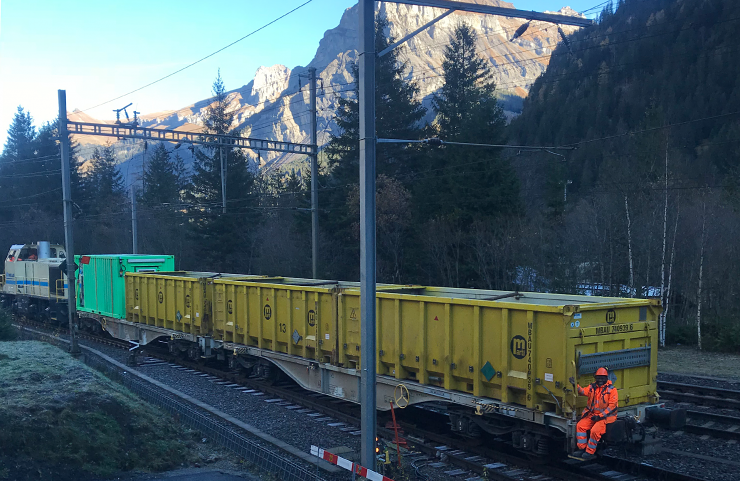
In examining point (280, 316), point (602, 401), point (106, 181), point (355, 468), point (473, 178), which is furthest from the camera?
point (106, 181)

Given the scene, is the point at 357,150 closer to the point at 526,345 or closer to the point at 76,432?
the point at 526,345

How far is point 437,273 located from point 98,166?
63275mm

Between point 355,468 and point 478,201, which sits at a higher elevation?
point 478,201

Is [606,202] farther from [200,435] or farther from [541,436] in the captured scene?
[200,435]

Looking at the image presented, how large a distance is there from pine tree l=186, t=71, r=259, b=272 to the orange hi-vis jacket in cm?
→ 3601

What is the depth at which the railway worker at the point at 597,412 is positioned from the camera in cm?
725

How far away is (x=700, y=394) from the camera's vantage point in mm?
12977

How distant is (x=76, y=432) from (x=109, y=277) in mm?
14652

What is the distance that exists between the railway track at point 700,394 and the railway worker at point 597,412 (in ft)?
20.5

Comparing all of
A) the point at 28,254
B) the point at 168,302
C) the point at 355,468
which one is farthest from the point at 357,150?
the point at 355,468

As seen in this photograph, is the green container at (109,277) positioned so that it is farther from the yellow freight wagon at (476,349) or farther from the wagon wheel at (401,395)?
the wagon wheel at (401,395)

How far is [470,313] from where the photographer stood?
880 centimetres

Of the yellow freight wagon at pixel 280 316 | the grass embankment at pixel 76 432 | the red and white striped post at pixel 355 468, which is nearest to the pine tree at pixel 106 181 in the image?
the yellow freight wagon at pixel 280 316

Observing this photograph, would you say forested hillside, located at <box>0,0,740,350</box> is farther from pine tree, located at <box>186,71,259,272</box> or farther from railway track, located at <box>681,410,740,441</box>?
railway track, located at <box>681,410,740,441</box>
